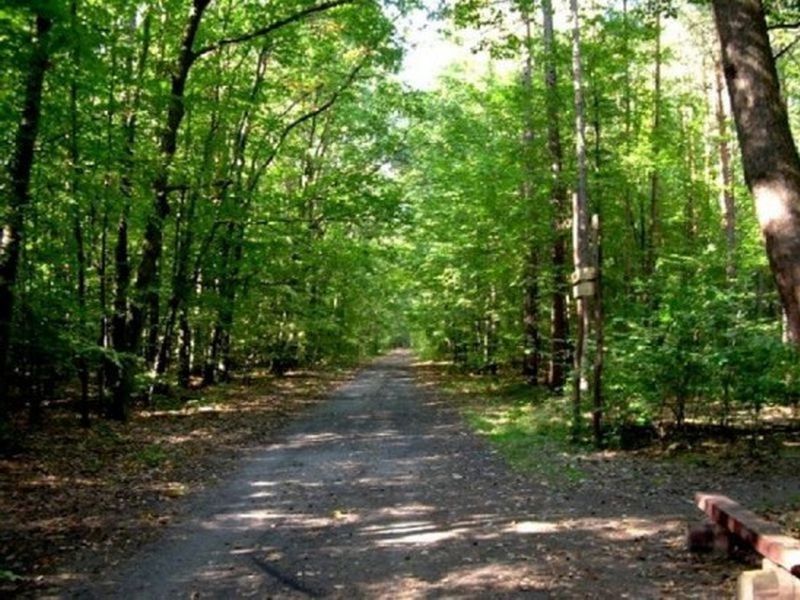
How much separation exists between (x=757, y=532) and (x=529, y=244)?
14271mm

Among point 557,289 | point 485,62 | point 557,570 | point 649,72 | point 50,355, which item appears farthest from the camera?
point 485,62

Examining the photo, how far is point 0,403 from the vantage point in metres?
10.0

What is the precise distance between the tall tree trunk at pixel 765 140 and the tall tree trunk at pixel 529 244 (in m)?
10.2

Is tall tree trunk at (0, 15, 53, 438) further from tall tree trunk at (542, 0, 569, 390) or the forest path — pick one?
tall tree trunk at (542, 0, 569, 390)

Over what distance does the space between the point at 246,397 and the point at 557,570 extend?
634 inches

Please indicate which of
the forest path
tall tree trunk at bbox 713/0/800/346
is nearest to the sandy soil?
the forest path

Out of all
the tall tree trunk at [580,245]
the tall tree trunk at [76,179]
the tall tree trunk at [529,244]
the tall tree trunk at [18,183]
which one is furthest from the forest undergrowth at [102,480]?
the tall tree trunk at [529,244]

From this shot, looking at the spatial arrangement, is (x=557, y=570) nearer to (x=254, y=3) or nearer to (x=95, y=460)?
(x=95, y=460)

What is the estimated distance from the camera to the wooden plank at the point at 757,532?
4.50m

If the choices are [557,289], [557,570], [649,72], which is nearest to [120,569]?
[557,570]

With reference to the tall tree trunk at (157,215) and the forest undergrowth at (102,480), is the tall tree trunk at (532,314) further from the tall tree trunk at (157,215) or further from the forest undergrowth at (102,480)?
the tall tree trunk at (157,215)

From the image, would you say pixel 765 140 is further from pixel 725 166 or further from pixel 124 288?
pixel 725 166

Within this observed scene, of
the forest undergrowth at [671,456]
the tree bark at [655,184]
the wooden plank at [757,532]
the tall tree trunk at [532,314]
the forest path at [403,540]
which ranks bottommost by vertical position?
the forest path at [403,540]

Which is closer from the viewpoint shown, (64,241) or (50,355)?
(50,355)
